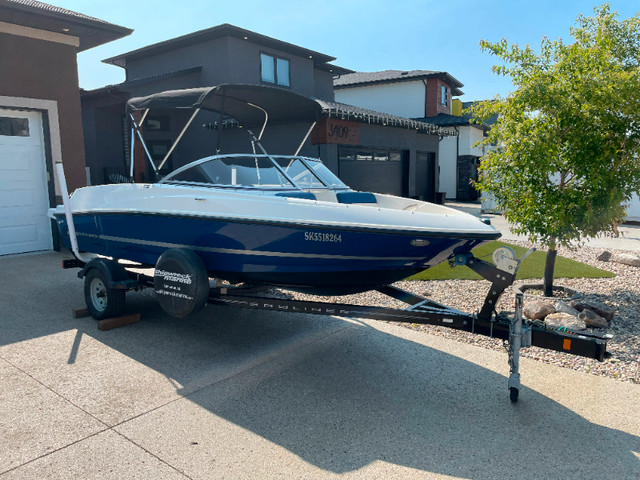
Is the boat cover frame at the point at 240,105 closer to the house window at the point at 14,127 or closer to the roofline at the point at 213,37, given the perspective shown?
the house window at the point at 14,127

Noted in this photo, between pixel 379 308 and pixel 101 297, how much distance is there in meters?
3.14

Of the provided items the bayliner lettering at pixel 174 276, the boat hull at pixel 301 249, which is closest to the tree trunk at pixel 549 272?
the boat hull at pixel 301 249

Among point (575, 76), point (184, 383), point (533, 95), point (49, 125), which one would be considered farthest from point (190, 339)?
point (49, 125)

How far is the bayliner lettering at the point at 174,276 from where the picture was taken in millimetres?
4125

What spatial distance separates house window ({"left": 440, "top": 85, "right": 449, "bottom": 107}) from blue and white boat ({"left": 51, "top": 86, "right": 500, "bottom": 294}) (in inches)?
887

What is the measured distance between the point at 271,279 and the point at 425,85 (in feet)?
74.9

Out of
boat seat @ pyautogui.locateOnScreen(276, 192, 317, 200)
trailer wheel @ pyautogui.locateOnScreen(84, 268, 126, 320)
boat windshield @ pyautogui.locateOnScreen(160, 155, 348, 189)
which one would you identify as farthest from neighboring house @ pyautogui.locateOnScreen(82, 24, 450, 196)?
boat seat @ pyautogui.locateOnScreen(276, 192, 317, 200)

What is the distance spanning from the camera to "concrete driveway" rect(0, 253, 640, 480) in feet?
9.21

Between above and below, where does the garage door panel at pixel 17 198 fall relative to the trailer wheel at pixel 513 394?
above

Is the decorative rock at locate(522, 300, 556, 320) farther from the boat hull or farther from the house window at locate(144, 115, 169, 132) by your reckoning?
the house window at locate(144, 115, 169, 132)

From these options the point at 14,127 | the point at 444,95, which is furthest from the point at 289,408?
the point at 444,95

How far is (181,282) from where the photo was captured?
13.6 feet

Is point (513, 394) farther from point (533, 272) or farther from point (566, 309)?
point (533, 272)

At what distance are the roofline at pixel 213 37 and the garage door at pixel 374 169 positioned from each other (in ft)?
15.0
